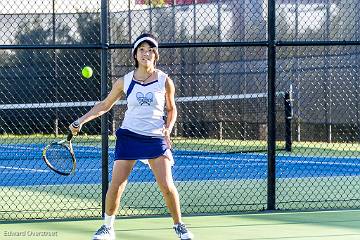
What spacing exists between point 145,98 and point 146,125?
19cm

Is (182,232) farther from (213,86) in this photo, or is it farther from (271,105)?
(213,86)

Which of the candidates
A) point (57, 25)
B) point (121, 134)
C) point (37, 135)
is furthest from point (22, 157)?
point (121, 134)

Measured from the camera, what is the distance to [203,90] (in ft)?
63.1

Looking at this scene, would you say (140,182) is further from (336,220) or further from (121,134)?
(121,134)

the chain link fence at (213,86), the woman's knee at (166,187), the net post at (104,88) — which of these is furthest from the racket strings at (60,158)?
the chain link fence at (213,86)

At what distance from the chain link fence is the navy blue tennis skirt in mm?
5645

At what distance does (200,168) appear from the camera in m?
13.1

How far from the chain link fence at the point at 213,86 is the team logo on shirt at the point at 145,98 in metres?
5.73

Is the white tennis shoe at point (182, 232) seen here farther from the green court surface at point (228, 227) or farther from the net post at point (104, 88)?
the net post at point (104, 88)

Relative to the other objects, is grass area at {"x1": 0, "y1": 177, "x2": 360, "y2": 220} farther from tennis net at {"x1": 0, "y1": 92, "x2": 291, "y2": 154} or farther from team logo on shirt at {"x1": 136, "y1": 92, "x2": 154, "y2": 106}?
tennis net at {"x1": 0, "y1": 92, "x2": 291, "y2": 154}

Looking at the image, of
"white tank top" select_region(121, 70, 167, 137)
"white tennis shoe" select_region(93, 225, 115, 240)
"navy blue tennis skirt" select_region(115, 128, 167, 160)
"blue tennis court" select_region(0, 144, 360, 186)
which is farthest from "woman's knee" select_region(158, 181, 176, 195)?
"blue tennis court" select_region(0, 144, 360, 186)

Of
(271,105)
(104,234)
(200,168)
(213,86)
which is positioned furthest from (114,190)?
(213,86)

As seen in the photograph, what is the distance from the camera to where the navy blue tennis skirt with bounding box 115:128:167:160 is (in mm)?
5992

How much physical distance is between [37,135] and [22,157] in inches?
181
